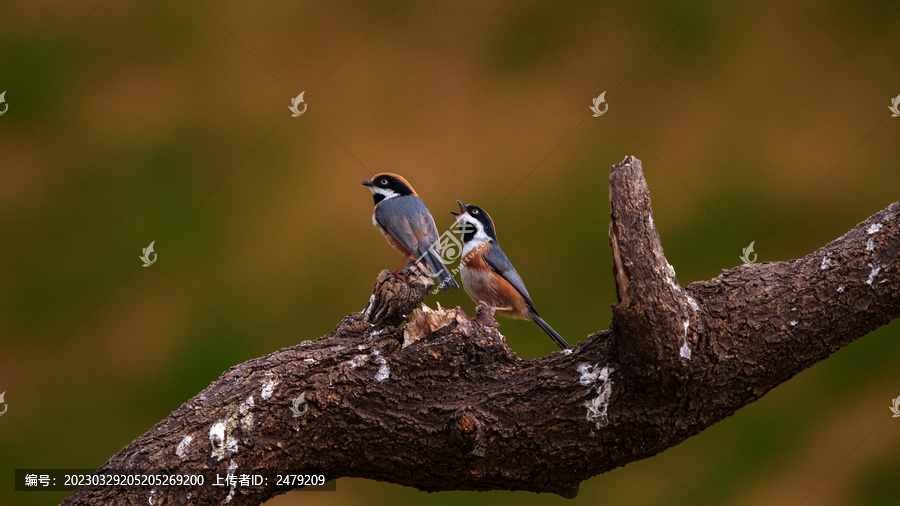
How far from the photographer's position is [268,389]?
10.3 feet

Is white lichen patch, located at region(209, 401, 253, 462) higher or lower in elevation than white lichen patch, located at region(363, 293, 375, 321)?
lower

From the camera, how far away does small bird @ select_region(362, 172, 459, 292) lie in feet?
14.9

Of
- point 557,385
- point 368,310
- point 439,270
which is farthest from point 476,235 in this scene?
point 557,385

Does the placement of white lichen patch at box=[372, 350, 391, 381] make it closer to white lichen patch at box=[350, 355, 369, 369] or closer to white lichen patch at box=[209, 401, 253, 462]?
white lichen patch at box=[350, 355, 369, 369]

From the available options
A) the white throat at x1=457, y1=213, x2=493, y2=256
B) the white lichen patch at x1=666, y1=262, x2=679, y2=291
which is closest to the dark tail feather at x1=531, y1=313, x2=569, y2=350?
the white throat at x1=457, y1=213, x2=493, y2=256

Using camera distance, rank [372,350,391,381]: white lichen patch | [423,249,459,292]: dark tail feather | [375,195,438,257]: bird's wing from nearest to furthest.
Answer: [372,350,391,381]: white lichen patch
[423,249,459,292]: dark tail feather
[375,195,438,257]: bird's wing

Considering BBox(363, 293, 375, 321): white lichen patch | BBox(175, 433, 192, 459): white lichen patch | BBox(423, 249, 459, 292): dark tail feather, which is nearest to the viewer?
BBox(175, 433, 192, 459): white lichen patch

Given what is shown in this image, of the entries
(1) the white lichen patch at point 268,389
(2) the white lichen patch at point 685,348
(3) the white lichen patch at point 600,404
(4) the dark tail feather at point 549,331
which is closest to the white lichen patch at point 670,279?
(2) the white lichen patch at point 685,348

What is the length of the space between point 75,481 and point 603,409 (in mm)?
2255

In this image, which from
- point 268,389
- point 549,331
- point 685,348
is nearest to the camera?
point 685,348

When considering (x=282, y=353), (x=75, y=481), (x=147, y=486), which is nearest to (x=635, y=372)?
(x=282, y=353)

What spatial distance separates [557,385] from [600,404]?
0.17m

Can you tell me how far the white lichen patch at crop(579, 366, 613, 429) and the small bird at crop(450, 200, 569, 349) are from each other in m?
2.08

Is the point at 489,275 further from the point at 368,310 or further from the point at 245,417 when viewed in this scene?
the point at 245,417
